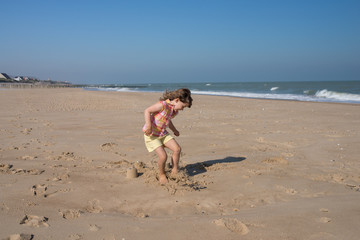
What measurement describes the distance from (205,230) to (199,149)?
10.9 ft

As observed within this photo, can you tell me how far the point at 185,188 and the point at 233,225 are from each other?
3.47 ft

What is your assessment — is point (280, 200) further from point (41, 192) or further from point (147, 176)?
point (41, 192)

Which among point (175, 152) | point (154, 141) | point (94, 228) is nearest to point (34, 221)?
point (94, 228)

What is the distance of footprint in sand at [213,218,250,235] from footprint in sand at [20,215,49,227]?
152 cm

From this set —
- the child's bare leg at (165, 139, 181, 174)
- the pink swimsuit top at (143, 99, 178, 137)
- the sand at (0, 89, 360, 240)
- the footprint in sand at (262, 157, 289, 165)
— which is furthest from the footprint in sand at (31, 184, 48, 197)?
the footprint in sand at (262, 157, 289, 165)

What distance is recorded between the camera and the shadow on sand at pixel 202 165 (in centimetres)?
445

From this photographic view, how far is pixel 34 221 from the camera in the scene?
260cm

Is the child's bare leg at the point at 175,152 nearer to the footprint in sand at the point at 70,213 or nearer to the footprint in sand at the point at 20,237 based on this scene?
the footprint in sand at the point at 70,213

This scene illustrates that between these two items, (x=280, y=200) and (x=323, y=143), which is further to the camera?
(x=323, y=143)

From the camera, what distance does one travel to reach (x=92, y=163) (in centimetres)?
471

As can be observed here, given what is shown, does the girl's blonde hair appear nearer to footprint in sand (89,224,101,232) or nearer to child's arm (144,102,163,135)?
child's arm (144,102,163,135)

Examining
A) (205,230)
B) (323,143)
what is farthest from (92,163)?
(323,143)

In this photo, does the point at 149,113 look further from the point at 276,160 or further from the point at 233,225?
the point at 276,160

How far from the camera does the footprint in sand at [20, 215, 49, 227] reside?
254 cm
